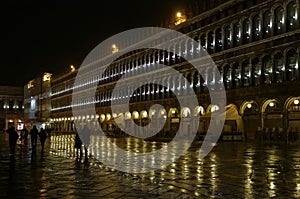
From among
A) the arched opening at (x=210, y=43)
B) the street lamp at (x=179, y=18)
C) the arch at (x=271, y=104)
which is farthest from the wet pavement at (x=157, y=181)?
the street lamp at (x=179, y=18)

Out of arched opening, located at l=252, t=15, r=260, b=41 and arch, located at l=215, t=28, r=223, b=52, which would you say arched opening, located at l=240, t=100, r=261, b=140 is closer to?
arched opening, located at l=252, t=15, r=260, b=41

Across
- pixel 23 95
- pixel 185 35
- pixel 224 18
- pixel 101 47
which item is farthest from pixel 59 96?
pixel 224 18

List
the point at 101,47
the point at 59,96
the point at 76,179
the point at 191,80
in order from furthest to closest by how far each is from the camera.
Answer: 1. the point at 59,96
2. the point at 101,47
3. the point at 191,80
4. the point at 76,179

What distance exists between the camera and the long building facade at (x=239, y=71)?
102 ft

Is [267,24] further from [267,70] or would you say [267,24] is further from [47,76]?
[47,76]

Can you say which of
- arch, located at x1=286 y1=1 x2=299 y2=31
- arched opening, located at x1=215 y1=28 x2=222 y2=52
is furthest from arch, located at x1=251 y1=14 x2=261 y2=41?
arched opening, located at x1=215 y1=28 x2=222 y2=52

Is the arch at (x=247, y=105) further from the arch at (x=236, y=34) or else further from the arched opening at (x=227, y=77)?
the arch at (x=236, y=34)

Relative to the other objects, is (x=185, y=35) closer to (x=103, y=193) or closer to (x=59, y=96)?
(x=103, y=193)

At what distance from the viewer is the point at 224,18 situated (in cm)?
3800

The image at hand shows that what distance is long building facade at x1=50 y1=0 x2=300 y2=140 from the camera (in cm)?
3109

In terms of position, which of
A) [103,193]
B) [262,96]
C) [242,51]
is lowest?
[103,193]

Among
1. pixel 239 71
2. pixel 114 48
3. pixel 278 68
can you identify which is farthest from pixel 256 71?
pixel 114 48

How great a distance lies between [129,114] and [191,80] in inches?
614

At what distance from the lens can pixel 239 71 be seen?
3609 cm
